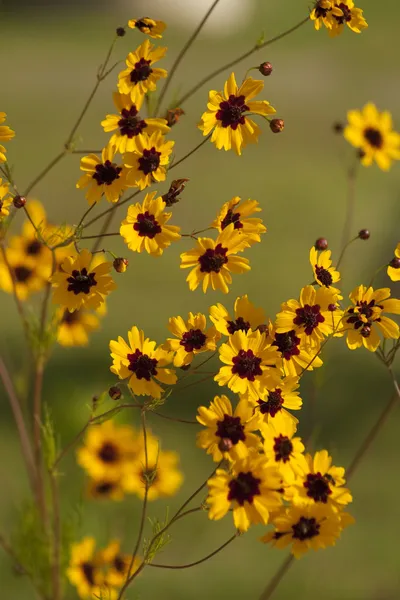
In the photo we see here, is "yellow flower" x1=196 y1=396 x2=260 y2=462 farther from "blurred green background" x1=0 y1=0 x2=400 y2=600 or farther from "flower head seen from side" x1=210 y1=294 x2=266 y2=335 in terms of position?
"blurred green background" x1=0 y1=0 x2=400 y2=600

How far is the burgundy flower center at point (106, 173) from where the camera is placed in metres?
0.63

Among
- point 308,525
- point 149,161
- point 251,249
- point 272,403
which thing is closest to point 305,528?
point 308,525

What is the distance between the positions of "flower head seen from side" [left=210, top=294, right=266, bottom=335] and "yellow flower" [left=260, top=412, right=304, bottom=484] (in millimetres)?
89

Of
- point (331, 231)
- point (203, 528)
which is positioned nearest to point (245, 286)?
point (331, 231)

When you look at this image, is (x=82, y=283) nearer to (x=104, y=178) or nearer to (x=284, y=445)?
(x=104, y=178)

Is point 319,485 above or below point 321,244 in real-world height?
below

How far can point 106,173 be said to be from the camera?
0.64m

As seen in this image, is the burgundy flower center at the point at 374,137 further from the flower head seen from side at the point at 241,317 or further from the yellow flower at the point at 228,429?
the yellow flower at the point at 228,429

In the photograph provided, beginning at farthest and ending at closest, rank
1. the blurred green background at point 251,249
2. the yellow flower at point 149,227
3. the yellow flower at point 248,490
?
1. the blurred green background at point 251,249
2. the yellow flower at point 149,227
3. the yellow flower at point 248,490

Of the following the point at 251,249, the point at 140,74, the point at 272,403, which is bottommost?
the point at 272,403

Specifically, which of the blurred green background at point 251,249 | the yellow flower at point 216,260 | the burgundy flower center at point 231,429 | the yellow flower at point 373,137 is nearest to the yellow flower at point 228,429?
the burgundy flower center at point 231,429

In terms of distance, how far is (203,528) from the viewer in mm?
1321

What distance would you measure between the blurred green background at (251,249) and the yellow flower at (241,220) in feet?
1.04

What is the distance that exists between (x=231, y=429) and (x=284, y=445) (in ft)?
0.19
